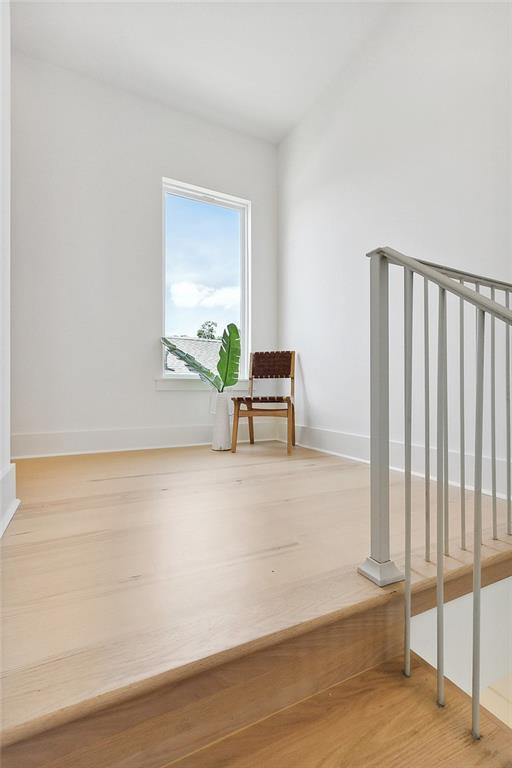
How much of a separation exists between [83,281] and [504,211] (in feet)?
8.90

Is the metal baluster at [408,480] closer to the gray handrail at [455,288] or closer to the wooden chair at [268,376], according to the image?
the gray handrail at [455,288]

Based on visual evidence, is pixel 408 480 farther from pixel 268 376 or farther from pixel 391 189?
pixel 268 376

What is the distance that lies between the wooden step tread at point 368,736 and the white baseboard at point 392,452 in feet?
3.86

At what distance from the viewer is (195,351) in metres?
3.40

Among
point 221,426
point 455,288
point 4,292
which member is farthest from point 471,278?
point 221,426

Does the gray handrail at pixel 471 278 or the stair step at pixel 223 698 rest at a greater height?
the gray handrail at pixel 471 278

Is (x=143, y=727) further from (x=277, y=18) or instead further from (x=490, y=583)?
(x=277, y=18)

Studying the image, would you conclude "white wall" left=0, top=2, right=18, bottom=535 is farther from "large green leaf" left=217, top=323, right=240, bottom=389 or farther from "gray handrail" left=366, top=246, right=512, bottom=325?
"large green leaf" left=217, top=323, right=240, bottom=389

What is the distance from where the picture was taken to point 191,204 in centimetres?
342

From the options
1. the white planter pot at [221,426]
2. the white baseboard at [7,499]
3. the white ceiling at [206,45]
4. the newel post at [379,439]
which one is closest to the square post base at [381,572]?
the newel post at [379,439]

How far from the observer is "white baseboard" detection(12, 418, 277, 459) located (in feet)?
8.94

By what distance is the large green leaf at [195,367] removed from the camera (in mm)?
3094

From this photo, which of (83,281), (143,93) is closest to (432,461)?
(83,281)

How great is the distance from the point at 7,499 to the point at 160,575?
Answer: 0.84m
